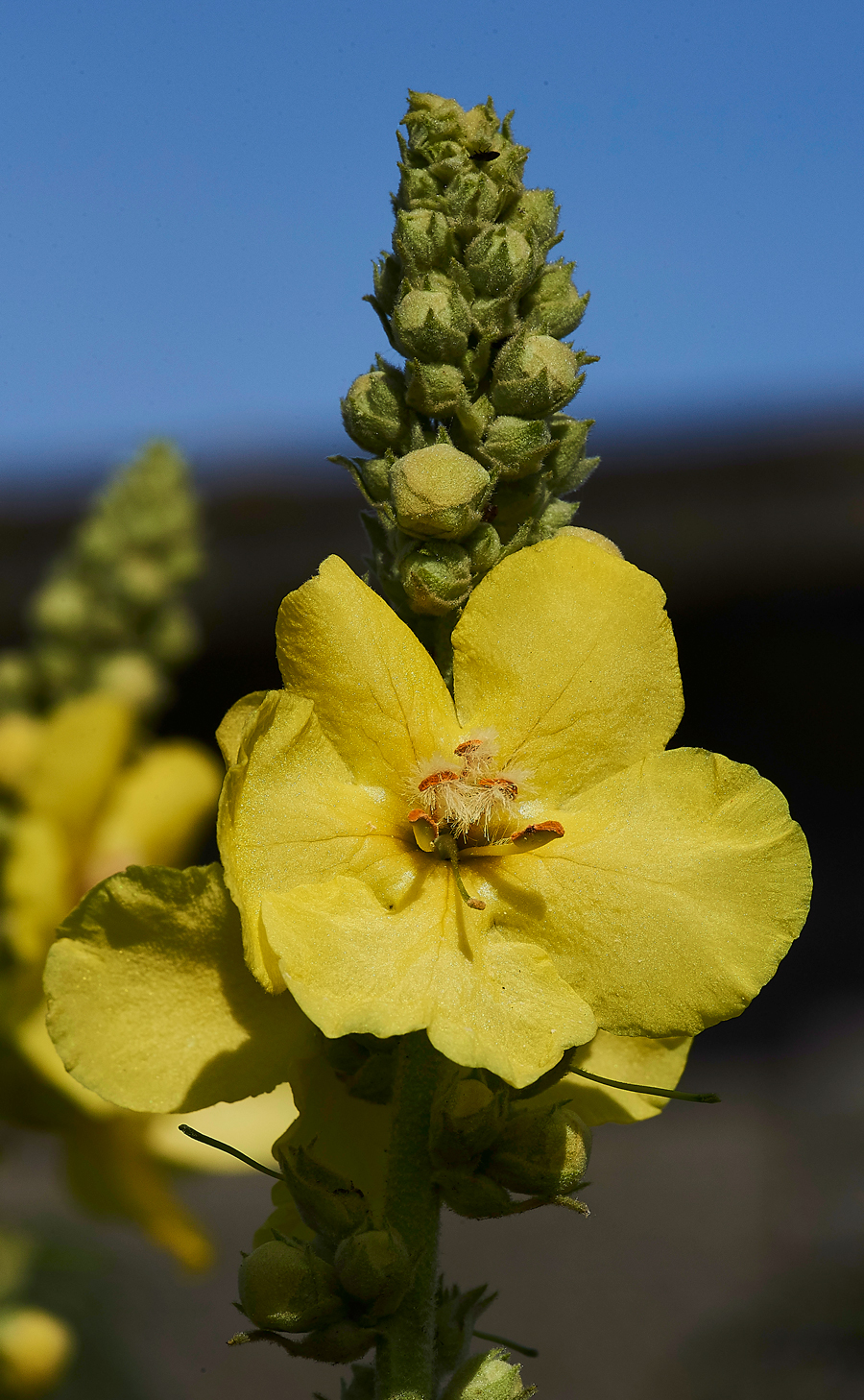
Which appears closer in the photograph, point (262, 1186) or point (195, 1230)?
point (195, 1230)

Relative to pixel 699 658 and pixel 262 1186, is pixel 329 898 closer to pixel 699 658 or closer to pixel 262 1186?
pixel 699 658

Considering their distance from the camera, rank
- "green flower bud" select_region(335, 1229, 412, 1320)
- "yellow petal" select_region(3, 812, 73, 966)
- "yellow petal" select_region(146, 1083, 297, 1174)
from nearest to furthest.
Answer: "green flower bud" select_region(335, 1229, 412, 1320), "yellow petal" select_region(146, 1083, 297, 1174), "yellow petal" select_region(3, 812, 73, 966)

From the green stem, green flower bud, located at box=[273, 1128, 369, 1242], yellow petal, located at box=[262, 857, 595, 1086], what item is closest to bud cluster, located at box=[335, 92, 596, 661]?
yellow petal, located at box=[262, 857, 595, 1086]

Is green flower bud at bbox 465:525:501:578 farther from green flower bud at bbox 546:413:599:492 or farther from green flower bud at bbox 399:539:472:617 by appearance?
green flower bud at bbox 546:413:599:492

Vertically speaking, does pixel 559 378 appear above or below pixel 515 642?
above

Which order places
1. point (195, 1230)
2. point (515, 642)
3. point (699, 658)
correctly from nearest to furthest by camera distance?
point (515, 642), point (195, 1230), point (699, 658)

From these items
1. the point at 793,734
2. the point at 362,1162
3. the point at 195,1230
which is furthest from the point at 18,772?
the point at 793,734
